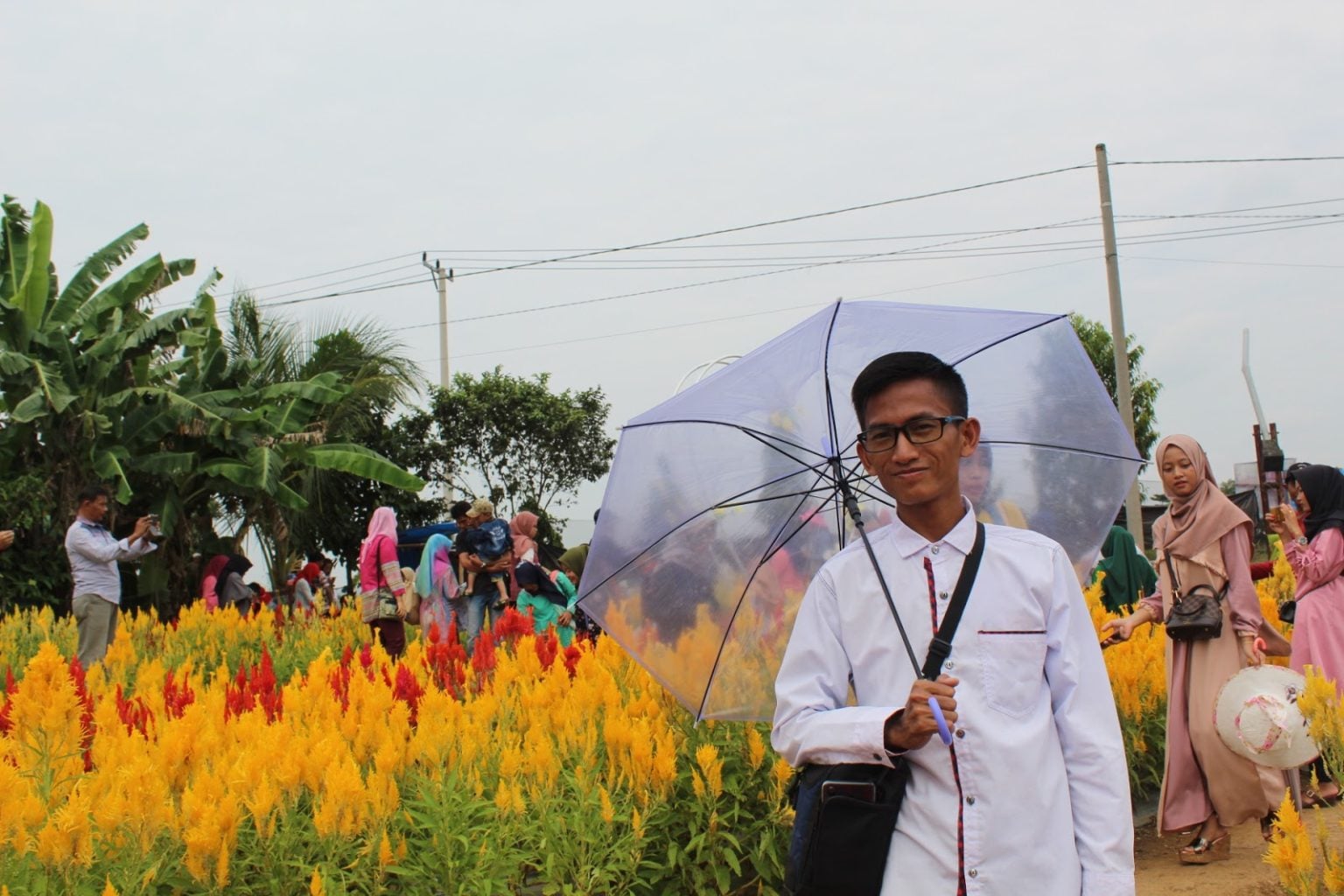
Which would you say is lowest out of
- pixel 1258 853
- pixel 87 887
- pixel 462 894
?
pixel 1258 853

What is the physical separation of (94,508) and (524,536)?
127 inches

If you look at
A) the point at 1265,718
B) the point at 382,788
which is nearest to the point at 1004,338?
the point at 1265,718

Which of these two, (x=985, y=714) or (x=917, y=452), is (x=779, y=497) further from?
(x=985, y=714)

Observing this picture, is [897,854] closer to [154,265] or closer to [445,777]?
[445,777]

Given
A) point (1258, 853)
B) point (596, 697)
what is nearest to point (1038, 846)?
point (596, 697)

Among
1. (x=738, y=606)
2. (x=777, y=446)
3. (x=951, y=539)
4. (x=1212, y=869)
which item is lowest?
(x=1212, y=869)

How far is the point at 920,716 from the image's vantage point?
1938 millimetres

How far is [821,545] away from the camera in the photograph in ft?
12.0

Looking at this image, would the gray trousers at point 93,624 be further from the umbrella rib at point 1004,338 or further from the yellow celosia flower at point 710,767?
the umbrella rib at point 1004,338

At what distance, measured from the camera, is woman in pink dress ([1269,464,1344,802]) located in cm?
563

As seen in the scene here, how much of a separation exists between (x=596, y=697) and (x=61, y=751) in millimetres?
1817

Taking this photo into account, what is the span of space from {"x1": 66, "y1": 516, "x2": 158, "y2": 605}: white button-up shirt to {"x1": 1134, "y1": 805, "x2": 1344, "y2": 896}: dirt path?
263 inches

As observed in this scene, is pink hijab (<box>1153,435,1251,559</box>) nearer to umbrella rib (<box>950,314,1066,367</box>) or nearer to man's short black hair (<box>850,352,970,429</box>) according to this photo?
umbrella rib (<box>950,314,1066,367</box>)

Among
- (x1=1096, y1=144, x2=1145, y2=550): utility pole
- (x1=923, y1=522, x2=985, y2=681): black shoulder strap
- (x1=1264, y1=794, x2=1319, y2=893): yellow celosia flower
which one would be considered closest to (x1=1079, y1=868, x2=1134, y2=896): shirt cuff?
(x1=923, y1=522, x2=985, y2=681): black shoulder strap
